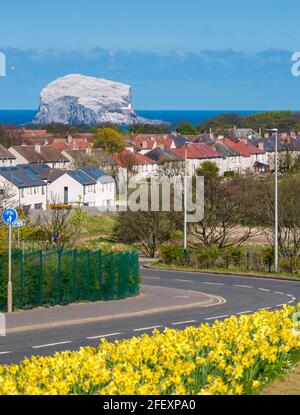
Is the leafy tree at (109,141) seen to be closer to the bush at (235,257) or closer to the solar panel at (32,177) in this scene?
the solar panel at (32,177)

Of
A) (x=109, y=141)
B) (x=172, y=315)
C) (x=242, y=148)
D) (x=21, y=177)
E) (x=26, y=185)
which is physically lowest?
(x=172, y=315)

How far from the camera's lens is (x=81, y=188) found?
316 ft

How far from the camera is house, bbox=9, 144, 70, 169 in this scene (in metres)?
118

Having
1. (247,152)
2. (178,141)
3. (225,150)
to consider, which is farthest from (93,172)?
(178,141)

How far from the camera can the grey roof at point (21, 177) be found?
90438 mm

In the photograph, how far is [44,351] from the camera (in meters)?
21.4

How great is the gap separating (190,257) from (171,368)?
137 ft

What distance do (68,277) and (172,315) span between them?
356 cm

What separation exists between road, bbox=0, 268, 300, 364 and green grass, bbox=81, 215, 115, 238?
25620mm

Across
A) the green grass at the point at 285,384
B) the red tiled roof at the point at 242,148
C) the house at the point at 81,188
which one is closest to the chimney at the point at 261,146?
the red tiled roof at the point at 242,148

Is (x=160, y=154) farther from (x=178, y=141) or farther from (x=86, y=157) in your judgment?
(x=178, y=141)

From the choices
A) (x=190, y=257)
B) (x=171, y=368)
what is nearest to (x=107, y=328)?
(x=171, y=368)
